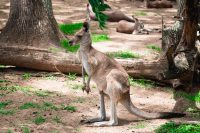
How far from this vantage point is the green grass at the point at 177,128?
5.53 metres

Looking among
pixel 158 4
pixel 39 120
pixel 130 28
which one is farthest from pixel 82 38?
pixel 158 4

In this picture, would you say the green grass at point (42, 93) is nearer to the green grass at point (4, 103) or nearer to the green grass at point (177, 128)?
the green grass at point (4, 103)

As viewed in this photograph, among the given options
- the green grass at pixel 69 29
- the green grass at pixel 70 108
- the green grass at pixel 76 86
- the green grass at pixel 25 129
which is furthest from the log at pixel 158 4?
the green grass at pixel 25 129

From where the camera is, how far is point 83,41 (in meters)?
6.18

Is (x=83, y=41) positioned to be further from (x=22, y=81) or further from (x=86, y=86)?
(x=22, y=81)

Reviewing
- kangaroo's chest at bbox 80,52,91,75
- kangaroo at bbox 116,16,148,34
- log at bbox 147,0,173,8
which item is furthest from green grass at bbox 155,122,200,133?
log at bbox 147,0,173,8

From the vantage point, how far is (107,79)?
5.98 meters

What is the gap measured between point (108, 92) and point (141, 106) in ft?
4.16

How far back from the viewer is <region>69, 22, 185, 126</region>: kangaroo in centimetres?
591

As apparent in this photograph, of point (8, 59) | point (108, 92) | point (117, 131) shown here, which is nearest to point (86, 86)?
point (108, 92)

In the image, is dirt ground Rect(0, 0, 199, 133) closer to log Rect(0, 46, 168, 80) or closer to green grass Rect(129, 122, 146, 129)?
green grass Rect(129, 122, 146, 129)

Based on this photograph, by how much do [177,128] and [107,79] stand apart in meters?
1.14

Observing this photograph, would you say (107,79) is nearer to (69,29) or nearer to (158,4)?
(69,29)

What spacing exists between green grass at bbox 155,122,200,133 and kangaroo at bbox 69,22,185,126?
0.30 meters
